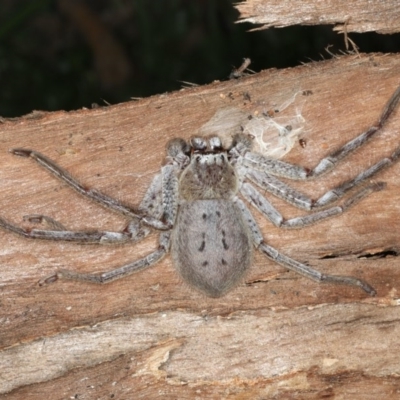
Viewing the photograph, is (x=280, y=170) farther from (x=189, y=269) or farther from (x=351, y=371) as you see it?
(x=351, y=371)

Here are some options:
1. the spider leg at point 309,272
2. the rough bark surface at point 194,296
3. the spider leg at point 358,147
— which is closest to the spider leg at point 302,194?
the spider leg at point 358,147

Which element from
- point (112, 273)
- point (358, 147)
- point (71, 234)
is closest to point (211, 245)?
point (112, 273)

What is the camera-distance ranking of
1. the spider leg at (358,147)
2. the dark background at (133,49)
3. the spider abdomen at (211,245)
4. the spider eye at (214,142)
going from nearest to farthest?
the spider leg at (358,147) < the spider abdomen at (211,245) < the spider eye at (214,142) < the dark background at (133,49)

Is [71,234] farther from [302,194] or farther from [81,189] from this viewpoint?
[302,194]

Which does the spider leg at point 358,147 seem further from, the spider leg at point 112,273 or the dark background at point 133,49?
the dark background at point 133,49

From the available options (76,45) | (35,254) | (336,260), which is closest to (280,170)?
(336,260)

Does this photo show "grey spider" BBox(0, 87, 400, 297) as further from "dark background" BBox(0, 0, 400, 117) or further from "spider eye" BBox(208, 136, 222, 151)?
"dark background" BBox(0, 0, 400, 117)

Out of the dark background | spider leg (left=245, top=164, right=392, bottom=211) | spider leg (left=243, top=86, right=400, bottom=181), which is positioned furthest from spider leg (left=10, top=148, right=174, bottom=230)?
the dark background
